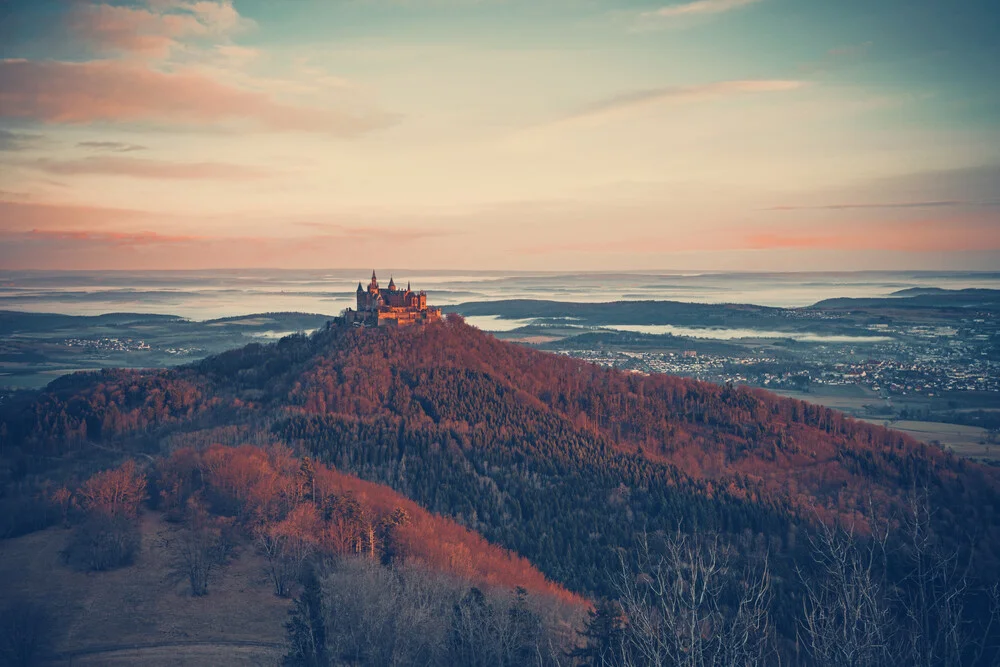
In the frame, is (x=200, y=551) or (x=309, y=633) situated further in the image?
(x=200, y=551)

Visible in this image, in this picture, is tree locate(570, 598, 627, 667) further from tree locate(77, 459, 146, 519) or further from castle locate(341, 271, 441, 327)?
castle locate(341, 271, 441, 327)

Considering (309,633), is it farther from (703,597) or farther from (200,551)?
(703,597)

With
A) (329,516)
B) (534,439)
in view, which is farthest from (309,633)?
(534,439)

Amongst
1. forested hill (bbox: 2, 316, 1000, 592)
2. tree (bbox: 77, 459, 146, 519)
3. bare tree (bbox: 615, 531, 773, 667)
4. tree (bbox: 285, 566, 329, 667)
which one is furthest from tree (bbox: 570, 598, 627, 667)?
tree (bbox: 77, 459, 146, 519)

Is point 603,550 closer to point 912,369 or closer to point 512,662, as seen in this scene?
point 512,662

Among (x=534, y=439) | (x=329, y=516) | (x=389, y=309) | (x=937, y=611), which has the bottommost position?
(x=937, y=611)

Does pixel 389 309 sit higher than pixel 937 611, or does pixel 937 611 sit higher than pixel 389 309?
pixel 389 309
